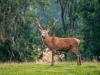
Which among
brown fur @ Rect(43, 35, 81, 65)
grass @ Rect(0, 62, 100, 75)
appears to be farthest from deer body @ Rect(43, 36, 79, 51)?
grass @ Rect(0, 62, 100, 75)

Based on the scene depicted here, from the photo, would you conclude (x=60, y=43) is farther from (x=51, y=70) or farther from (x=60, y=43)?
(x=51, y=70)

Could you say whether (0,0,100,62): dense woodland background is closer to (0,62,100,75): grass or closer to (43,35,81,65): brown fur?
(43,35,81,65): brown fur

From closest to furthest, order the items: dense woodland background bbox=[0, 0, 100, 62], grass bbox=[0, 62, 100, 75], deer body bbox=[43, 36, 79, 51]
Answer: grass bbox=[0, 62, 100, 75]
deer body bbox=[43, 36, 79, 51]
dense woodland background bbox=[0, 0, 100, 62]

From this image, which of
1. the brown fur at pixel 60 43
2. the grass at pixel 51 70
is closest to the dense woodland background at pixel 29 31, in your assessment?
the brown fur at pixel 60 43

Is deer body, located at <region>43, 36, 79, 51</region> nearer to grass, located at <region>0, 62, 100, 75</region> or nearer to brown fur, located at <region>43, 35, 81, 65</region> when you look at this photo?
brown fur, located at <region>43, 35, 81, 65</region>

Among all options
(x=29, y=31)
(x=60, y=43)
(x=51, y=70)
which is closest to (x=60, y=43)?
(x=60, y=43)

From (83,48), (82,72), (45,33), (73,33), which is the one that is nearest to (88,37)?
(83,48)

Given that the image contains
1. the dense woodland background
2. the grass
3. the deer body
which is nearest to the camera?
the grass

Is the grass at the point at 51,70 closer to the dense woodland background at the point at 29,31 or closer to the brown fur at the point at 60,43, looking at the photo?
the brown fur at the point at 60,43

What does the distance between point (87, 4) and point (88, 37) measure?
366cm

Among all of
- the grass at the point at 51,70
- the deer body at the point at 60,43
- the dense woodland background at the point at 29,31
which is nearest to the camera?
the grass at the point at 51,70

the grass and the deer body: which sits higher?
the deer body

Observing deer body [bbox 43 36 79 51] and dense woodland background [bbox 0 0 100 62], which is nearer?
deer body [bbox 43 36 79 51]

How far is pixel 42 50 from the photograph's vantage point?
51875mm
